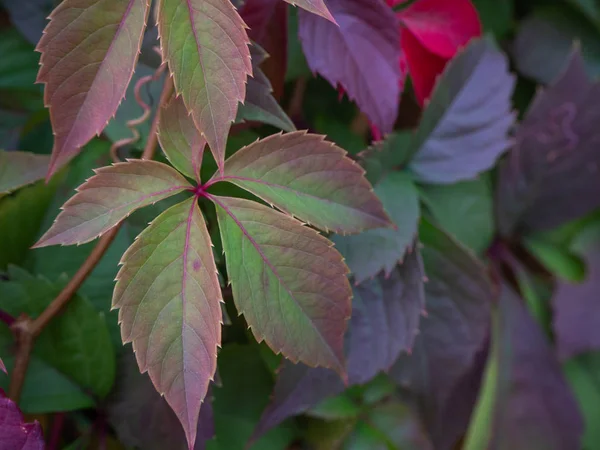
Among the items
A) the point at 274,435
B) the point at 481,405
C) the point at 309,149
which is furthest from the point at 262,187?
the point at 481,405

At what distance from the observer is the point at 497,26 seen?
65 centimetres

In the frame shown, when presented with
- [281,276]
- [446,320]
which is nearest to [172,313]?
[281,276]

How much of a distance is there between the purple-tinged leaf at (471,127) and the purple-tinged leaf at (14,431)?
1.22 feet

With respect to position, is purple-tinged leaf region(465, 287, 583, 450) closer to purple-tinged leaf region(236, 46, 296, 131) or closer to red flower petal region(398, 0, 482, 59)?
red flower petal region(398, 0, 482, 59)

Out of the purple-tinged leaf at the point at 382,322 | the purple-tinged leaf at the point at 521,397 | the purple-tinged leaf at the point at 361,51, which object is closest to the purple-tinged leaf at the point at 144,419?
the purple-tinged leaf at the point at 382,322

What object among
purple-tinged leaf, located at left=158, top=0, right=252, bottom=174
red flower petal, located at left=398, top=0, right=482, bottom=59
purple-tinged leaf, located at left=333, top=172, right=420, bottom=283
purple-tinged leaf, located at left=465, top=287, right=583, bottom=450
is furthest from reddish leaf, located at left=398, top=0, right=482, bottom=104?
purple-tinged leaf, located at left=465, top=287, right=583, bottom=450

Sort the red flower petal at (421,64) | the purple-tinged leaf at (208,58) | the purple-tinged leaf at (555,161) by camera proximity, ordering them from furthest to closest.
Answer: the purple-tinged leaf at (555,161) → the red flower petal at (421,64) → the purple-tinged leaf at (208,58)

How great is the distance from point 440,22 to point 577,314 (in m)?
0.42

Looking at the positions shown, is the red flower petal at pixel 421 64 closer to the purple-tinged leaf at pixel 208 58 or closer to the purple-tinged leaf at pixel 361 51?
the purple-tinged leaf at pixel 361 51

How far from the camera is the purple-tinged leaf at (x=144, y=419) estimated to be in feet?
1.16

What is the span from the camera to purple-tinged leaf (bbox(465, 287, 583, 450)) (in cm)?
61

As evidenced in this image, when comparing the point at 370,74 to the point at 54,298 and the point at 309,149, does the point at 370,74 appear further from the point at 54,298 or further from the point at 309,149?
the point at 54,298

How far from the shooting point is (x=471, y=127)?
19.7 inches

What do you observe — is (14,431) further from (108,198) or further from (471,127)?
(471,127)
